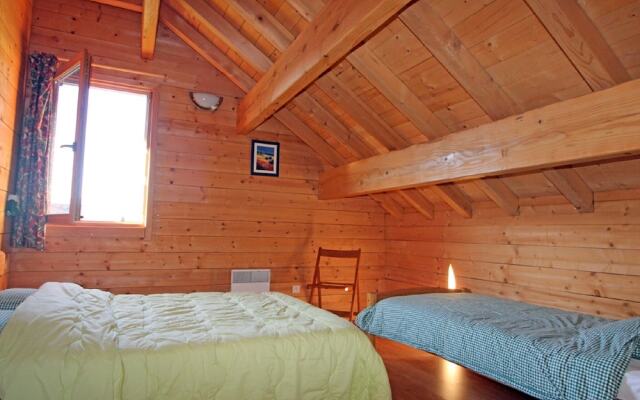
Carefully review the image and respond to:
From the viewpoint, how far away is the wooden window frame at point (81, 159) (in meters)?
2.82

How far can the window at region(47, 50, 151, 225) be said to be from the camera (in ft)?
10.9

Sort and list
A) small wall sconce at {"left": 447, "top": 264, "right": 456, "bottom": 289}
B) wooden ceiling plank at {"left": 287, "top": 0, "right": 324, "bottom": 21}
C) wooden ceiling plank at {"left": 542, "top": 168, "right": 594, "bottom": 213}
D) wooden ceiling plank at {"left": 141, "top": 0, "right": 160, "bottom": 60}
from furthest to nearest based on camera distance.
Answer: small wall sconce at {"left": 447, "top": 264, "right": 456, "bottom": 289} < wooden ceiling plank at {"left": 141, "top": 0, "right": 160, "bottom": 60} < wooden ceiling plank at {"left": 542, "top": 168, "right": 594, "bottom": 213} < wooden ceiling plank at {"left": 287, "top": 0, "right": 324, "bottom": 21}

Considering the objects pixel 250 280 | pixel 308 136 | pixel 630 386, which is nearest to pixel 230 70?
pixel 308 136

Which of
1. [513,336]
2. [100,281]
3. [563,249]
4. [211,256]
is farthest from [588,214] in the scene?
[100,281]

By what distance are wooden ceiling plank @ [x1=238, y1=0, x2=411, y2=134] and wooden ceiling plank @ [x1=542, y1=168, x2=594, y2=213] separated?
5.36 ft

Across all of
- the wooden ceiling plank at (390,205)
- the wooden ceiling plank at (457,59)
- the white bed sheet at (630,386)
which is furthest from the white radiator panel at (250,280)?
the white bed sheet at (630,386)

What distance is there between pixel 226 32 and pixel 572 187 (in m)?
2.77

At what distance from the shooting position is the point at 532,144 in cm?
225

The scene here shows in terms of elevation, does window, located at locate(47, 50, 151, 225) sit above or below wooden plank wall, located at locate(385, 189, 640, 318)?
above

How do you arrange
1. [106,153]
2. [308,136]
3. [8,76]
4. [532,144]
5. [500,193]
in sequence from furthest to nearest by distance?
1. [308,136]
2. [106,153]
3. [500,193]
4. [8,76]
5. [532,144]

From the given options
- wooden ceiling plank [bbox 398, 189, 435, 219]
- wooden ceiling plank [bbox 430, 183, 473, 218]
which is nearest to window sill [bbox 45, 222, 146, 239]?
wooden ceiling plank [bbox 398, 189, 435, 219]

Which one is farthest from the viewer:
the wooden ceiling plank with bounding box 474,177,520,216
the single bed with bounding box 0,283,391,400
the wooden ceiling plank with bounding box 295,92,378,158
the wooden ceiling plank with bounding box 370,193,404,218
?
the wooden ceiling plank with bounding box 370,193,404,218

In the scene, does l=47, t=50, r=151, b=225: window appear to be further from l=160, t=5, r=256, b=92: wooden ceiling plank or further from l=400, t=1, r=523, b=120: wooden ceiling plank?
l=400, t=1, r=523, b=120: wooden ceiling plank

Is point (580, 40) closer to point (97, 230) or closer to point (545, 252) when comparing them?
point (545, 252)
